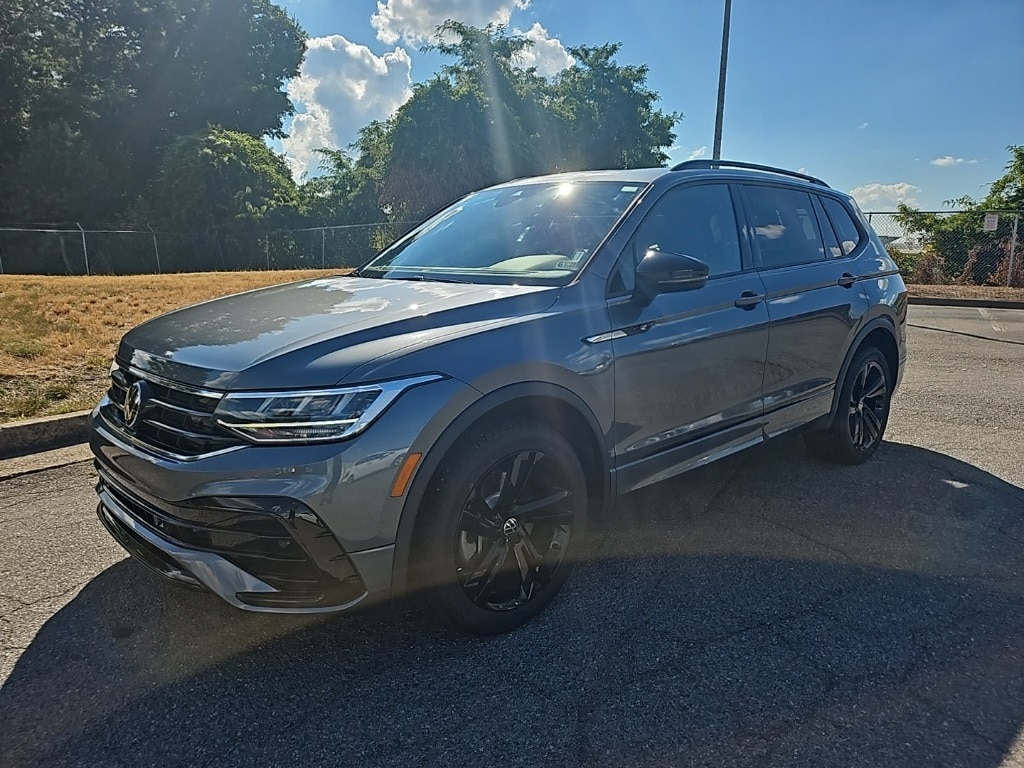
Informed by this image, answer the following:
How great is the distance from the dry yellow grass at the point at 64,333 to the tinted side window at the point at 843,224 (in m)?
5.35

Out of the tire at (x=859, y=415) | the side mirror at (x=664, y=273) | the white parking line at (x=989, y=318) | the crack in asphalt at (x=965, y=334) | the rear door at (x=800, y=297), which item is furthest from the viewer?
the white parking line at (x=989, y=318)

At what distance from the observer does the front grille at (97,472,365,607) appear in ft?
7.16

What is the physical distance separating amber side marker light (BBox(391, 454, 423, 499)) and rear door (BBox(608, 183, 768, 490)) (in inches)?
39.0

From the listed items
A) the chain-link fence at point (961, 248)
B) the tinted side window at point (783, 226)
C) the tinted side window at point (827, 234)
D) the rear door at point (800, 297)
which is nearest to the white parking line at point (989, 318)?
the chain-link fence at point (961, 248)

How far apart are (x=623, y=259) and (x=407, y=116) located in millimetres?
27414

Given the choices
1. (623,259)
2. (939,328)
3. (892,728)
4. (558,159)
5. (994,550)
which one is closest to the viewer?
(892,728)

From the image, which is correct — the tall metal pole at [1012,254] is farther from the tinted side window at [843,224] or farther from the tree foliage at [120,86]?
the tree foliage at [120,86]

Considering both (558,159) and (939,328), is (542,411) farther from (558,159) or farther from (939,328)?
(558,159)

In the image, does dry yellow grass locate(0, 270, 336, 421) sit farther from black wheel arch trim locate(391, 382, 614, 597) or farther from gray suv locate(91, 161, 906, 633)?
black wheel arch trim locate(391, 382, 614, 597)

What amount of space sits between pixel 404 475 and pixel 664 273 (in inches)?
A: 53.6

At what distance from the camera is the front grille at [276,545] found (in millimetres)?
2182

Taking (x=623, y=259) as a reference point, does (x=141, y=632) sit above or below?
below

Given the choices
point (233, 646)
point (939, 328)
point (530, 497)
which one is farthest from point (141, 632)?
point (939, 328)

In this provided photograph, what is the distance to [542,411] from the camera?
2713 millimetres
